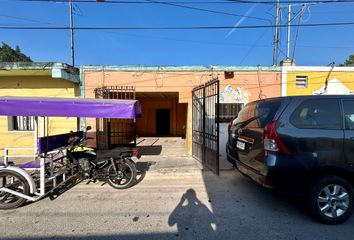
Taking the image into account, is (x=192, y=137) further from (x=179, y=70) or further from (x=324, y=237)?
(x=324, y=237)

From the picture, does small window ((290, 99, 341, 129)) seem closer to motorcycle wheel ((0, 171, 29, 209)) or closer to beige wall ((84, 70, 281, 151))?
motorcycle wheel ((0, 171, 29, 209))

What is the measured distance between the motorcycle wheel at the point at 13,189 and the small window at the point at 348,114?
5.49 metres

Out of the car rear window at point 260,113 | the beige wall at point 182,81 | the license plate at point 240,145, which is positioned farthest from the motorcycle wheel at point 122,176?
the beige wall at point 182,81

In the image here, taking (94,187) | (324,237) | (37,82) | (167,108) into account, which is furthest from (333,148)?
(167,108)

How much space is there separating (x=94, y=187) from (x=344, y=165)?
4.79 meters

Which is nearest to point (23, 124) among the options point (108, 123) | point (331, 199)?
point (108, 123)

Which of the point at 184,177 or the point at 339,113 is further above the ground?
the point at 339,113

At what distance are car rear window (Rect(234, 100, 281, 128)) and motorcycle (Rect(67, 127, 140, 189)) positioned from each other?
8.45 ft

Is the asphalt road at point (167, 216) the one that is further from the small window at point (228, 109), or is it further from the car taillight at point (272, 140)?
the small window at point (228, 109)

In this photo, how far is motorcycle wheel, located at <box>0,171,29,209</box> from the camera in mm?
4496

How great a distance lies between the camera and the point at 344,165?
3811 mm

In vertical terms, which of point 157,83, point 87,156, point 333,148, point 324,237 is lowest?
point 324,237

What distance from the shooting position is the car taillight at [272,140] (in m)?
3.74

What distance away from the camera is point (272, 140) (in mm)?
3789
